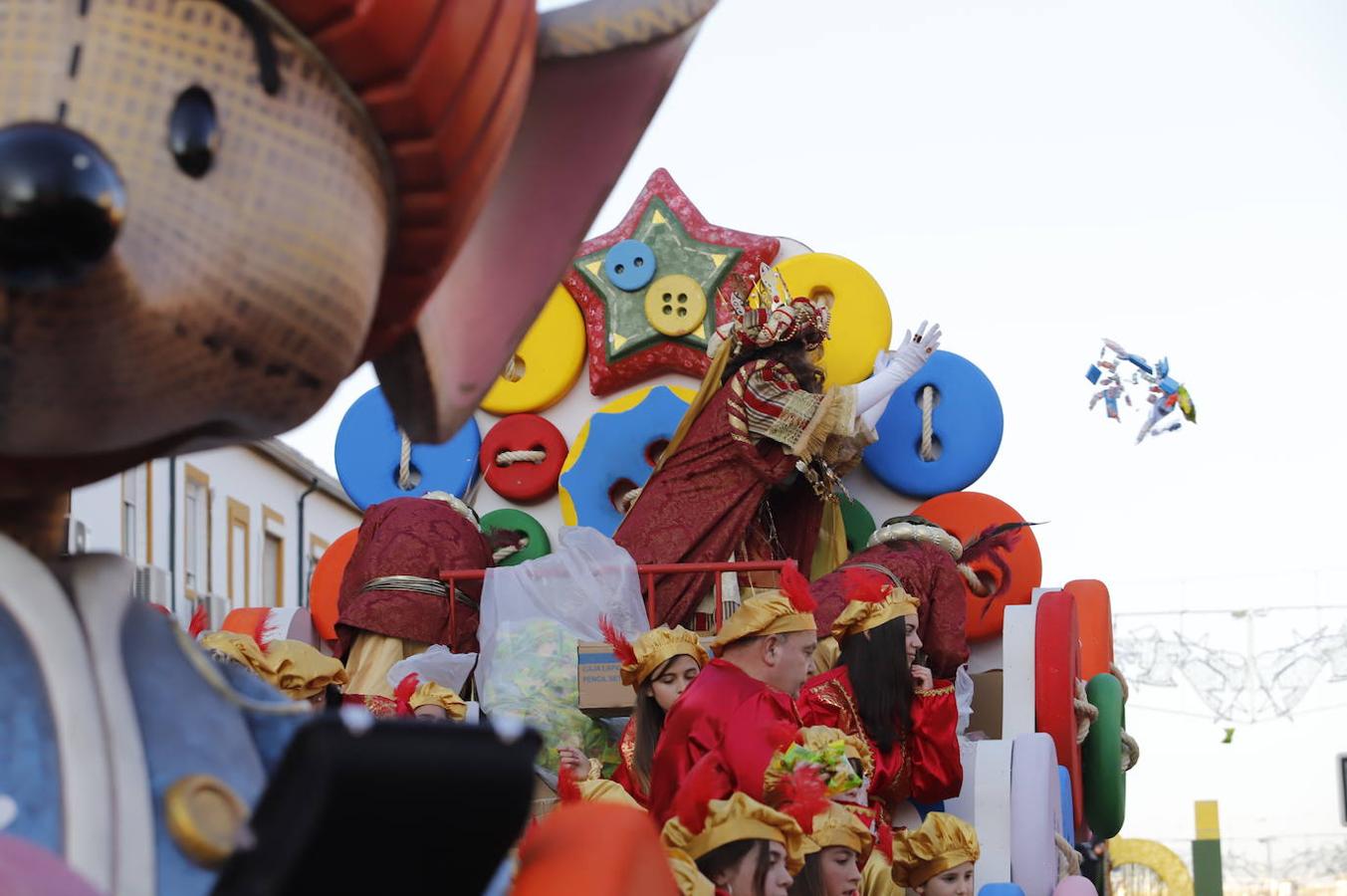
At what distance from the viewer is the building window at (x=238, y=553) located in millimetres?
17359

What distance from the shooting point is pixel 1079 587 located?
25.4 ft

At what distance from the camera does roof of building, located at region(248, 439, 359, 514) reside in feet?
60.5

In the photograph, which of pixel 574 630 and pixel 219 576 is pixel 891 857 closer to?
pixel 574 630

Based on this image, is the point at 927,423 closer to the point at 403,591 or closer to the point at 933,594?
the point at 933,594

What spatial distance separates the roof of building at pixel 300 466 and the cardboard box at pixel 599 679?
41.7 ft

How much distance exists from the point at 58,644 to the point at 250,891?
0.42 m

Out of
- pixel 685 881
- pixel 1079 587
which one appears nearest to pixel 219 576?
pixel 1079 587

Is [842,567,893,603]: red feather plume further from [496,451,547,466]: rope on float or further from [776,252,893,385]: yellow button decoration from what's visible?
[496,451,547,466]: rope on float

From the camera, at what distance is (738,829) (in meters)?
3.69

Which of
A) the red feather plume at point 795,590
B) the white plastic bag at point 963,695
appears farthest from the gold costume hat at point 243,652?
the white plastic bag at point 963,695

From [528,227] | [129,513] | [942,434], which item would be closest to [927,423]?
[942,434]

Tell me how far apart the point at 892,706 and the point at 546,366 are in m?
2.25

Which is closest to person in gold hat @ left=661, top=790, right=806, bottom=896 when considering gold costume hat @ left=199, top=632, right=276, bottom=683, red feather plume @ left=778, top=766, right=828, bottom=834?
red feather plume @ left=778, top=766, right=828, bottom=834

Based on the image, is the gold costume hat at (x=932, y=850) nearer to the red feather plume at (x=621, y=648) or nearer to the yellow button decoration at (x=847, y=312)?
the red feather plume at (x=621, y=648)
